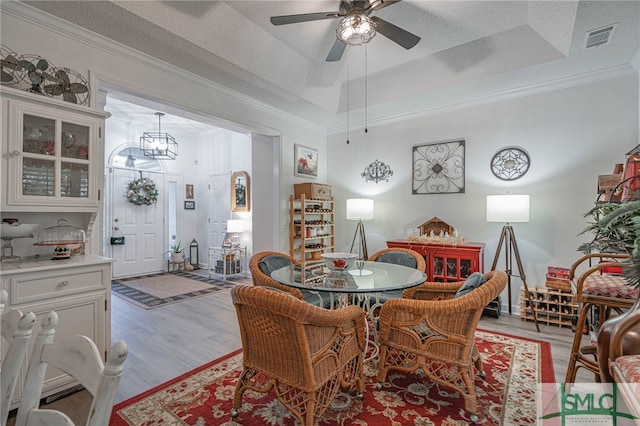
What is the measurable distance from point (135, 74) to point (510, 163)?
4211 millimetres

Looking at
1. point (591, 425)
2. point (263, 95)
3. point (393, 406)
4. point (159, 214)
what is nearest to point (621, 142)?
point (591, 425)

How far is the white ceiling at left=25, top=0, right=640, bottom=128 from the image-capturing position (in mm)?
2451

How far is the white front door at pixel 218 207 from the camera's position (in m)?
6.53

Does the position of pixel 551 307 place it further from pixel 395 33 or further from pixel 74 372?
pixel 74 372

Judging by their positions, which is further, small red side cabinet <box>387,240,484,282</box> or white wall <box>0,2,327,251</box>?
small red side cabinet <box>387,240,484,282</box>

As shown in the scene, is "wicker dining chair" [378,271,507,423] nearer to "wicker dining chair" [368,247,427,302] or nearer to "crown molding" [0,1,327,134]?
"wicker dining chair" [368,247,427,302]

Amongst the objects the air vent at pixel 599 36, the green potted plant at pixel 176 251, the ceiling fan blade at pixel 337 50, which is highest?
the air vent at pixel 599 36

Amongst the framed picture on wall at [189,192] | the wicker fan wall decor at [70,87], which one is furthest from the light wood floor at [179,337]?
the framed picture on wall at [189,192]

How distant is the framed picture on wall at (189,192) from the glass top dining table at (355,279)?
16.5ft

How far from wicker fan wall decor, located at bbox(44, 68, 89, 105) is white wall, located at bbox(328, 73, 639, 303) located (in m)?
3.76

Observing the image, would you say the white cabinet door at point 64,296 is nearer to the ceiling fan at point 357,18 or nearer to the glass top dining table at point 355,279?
the glass top dining table at point 355,279

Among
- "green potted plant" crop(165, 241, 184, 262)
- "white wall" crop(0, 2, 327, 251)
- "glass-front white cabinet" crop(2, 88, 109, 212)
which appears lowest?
"green potted plant" crop(165, 241, 184, 262)

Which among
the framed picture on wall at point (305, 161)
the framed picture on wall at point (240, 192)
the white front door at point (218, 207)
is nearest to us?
the framed picture on wall at point (305, 161)

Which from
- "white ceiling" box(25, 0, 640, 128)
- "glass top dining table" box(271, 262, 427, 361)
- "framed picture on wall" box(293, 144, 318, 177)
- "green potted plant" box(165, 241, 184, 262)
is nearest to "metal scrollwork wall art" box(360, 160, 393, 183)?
"framed picture on wall" box(293, 144, 318, 177)
